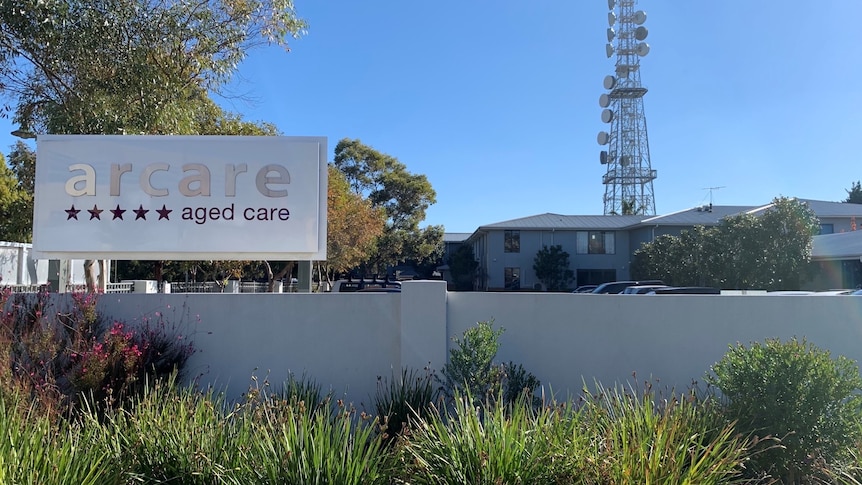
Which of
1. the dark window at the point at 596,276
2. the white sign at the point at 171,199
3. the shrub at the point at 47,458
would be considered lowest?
the shrub at the point at 47,458

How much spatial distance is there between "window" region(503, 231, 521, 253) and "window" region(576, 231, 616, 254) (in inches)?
169

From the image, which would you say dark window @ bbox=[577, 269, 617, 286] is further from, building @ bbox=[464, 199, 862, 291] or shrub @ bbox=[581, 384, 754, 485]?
shrub @ bbox=[581, 384, 754, 485]

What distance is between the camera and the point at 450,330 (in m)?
6.85

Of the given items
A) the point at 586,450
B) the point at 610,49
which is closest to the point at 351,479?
the point at 586,450

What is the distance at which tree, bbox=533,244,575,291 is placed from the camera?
127 ft

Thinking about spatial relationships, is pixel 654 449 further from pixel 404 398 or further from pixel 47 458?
pixel 47 458

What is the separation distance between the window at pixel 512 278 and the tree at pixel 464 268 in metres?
6.10

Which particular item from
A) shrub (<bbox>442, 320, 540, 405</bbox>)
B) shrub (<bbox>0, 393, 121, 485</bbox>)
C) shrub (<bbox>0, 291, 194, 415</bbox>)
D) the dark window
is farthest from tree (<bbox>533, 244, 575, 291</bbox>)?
shrub (<bbox>0, 393, 121, 485</bbox>)

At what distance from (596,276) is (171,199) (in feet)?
121

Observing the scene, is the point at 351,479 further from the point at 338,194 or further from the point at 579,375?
the point at 338,194

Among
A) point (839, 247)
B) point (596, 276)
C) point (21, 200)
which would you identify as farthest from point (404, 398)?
point (596, 276)

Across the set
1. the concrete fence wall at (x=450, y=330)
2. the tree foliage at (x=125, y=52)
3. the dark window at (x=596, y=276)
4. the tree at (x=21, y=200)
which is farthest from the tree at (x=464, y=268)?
the concrete fence wall at (x=450, y=330)

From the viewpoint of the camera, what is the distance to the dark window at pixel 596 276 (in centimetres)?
4044

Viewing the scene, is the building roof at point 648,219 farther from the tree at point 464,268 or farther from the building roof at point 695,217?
the tree at point 464,268
